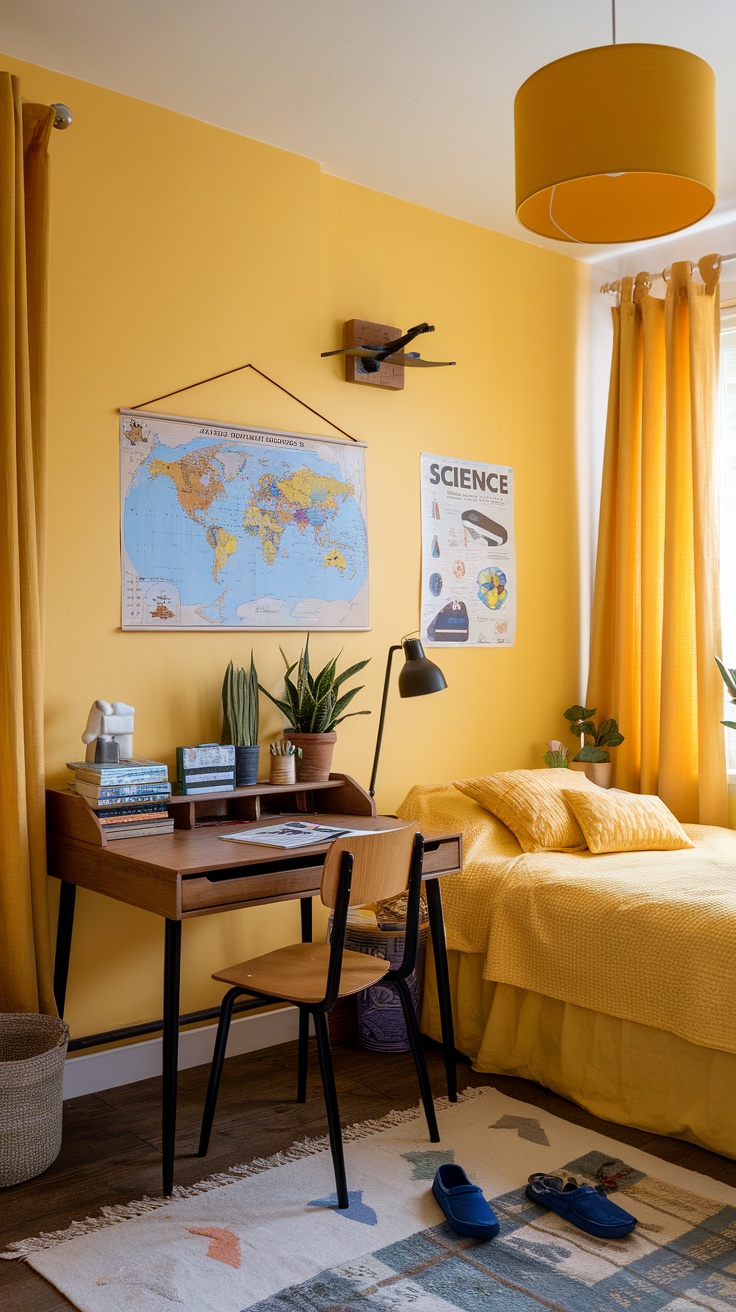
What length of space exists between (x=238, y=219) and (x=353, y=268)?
48 centimetres

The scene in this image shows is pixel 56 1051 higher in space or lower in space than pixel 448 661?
lower

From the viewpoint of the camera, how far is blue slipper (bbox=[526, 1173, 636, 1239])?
7.02 ft

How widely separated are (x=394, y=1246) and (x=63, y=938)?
112 centimetres

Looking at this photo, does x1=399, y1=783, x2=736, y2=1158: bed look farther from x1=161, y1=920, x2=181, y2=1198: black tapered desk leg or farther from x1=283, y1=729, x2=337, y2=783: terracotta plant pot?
x1=161, y1=920, x2=181, y2=1198: black tapered desk leg

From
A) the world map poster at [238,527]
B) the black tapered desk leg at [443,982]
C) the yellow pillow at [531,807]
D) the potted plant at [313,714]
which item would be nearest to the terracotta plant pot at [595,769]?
the yellow pillow at [531,807]

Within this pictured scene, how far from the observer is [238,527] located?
314 cm

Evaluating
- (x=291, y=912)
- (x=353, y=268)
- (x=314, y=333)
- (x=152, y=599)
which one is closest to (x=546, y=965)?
(x=291, y=912)

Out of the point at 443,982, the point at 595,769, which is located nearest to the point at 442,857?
the point at 443,982

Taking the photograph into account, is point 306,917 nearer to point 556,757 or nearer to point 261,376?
point 556,757

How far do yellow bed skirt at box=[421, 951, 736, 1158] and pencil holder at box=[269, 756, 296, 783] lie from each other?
73 cm

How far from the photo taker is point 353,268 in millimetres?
3488

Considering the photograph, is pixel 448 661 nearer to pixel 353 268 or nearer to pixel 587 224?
pixel 353 268

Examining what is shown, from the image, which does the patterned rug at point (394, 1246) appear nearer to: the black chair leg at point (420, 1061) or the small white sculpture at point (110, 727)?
the black chair leg at point (420, 1061)

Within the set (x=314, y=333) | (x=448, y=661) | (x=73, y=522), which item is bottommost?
(x=448, y=661)
